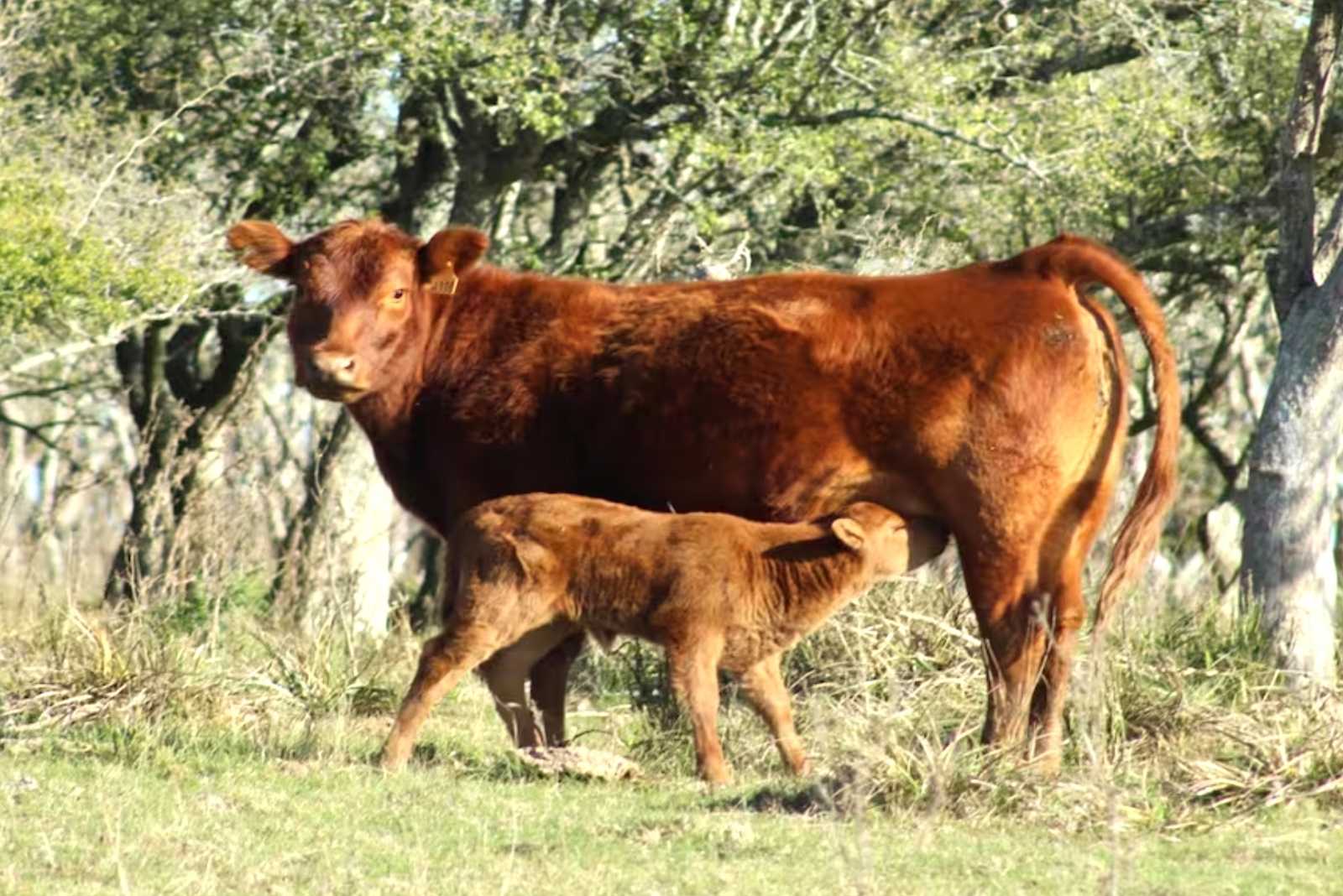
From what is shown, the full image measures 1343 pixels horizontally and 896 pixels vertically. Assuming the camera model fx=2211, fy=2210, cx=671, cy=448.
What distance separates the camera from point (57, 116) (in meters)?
15.3

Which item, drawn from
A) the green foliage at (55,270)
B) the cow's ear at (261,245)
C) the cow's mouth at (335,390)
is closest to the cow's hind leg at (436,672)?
the cow's mouth at (335,390)

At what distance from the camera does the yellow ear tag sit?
9.31 m

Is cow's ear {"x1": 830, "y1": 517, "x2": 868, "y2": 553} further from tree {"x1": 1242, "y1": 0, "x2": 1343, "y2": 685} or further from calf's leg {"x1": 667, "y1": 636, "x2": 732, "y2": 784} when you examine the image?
tree {"x1": 1242, "y1": 0, "x2": 1343, "y2": 685}

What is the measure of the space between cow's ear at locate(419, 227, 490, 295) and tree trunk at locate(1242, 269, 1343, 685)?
3.82 metres

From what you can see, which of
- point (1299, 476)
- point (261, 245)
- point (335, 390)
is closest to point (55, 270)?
point (261, 245)

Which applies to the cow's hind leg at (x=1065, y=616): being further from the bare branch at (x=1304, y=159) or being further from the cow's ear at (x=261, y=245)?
the cow's ear at (x=261, y=245)

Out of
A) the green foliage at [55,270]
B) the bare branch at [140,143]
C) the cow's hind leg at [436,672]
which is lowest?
the cow's hind leg at [436,672]

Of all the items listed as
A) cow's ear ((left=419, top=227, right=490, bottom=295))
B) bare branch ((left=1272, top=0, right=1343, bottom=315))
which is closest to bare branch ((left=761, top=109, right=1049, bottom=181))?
bare branch ((left=1272, top=0, right=1343, bottom=315))

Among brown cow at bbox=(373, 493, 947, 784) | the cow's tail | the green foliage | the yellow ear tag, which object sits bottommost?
brown cow at bbox=(373, 493, 947, 784)

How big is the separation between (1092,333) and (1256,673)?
2.18 metres

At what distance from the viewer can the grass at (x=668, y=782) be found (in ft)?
21.1

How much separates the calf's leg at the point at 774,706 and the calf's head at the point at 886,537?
575 mm

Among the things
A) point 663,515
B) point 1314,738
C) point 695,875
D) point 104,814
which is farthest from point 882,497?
point 104,814

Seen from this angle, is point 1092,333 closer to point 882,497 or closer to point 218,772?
point 882,497
